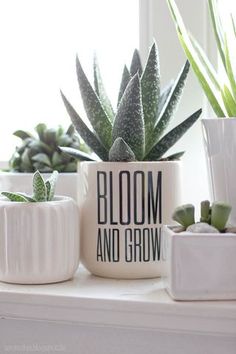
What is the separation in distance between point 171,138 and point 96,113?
103 mm

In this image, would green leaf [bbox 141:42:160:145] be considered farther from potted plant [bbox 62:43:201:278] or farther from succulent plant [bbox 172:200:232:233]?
succulent plant [bbox 172:200:232:233]

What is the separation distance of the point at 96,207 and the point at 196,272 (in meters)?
0.17

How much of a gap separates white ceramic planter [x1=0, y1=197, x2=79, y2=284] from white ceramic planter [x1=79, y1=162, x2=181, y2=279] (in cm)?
5

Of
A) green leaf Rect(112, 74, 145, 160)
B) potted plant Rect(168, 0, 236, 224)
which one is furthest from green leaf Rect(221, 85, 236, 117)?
green leaf Rect(112, 74, 145, 160)

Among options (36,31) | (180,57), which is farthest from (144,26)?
(36,31)

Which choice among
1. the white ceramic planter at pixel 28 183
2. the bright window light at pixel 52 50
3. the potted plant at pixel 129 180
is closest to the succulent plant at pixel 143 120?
the potted plant at pixel 129 180

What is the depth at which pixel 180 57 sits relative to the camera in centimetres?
99

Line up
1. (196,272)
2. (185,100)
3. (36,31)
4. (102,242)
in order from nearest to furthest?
(196,272) < (102,242) < (185,100) < (36,31)

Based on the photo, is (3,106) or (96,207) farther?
(3,106)

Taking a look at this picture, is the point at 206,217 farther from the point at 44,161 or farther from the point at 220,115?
the point at 44,161

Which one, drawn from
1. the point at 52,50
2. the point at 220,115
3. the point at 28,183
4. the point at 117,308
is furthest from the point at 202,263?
the point at 52,50

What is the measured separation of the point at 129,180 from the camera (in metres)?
0.79

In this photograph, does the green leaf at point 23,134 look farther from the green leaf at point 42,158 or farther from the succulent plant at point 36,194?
the succulent plant at point 36,194

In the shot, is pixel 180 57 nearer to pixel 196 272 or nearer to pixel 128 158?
pixel 128 158
